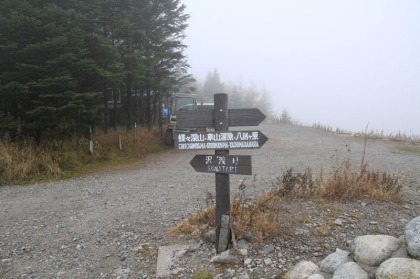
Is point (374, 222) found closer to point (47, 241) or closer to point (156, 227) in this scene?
point (156, 227)

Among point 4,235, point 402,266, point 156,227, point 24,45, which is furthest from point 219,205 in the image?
point 24,45

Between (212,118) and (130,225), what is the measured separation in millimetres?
2744

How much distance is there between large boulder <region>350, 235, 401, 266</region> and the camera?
2809 millimetres

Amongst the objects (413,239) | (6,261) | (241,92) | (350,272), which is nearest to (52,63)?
(6,261)

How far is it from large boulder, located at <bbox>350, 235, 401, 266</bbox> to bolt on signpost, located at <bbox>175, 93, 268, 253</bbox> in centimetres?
150

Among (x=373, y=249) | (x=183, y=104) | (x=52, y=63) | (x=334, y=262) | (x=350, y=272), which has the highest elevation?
(x=52, y=63)

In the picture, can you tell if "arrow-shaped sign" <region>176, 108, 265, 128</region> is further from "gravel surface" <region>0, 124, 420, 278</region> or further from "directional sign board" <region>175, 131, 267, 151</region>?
"gravel surface" <region>0, 124, 420, 278</region>

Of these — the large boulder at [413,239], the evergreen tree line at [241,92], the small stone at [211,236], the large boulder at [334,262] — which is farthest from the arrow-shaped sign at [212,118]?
the evergreen tree line at [241,92]

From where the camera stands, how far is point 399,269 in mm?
2389

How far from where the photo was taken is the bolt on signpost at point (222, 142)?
362cm

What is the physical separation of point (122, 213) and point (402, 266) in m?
4.85

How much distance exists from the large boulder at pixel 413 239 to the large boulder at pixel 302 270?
94 cm

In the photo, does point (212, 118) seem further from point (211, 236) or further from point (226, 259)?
point (226, 259)

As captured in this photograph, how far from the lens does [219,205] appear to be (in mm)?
3828
